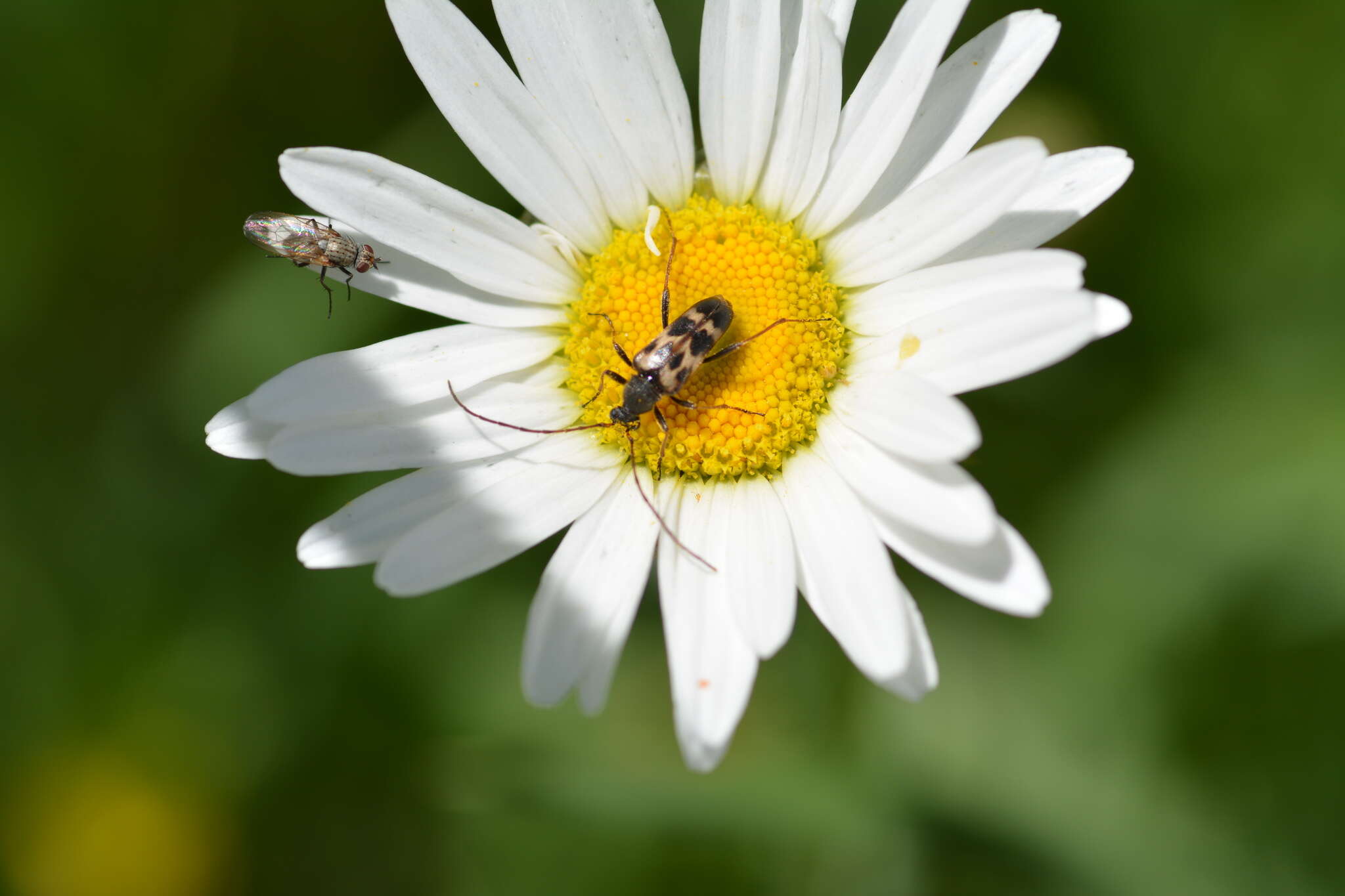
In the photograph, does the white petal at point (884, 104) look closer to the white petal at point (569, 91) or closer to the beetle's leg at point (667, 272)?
the beetle's leg at point (667, 272)

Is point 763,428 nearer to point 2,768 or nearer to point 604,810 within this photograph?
point 604,810

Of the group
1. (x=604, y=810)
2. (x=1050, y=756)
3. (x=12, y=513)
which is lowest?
(x=1050, y=756)

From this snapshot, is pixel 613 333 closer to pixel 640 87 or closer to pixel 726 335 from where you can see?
pixel 726 335

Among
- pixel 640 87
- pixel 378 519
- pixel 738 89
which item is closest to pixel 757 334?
pixel 738 89

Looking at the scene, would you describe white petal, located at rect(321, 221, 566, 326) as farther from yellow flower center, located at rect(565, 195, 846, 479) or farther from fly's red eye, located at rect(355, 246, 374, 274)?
yellow flower center, located at rect(565, 195, 846, 479)

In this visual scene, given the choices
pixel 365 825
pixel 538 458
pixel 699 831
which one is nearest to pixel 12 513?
pixel 365 825

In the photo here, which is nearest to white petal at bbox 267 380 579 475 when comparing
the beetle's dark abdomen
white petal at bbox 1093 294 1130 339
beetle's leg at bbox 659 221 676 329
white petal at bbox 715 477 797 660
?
the beetle's dark abdomen
